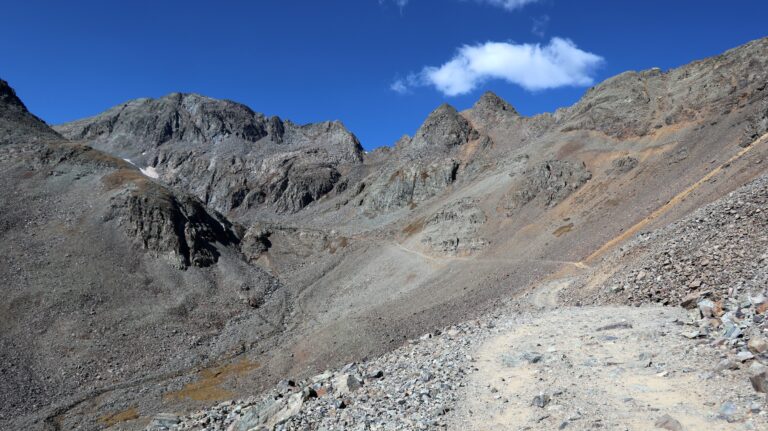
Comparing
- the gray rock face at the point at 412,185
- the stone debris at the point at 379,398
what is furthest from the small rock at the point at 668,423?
the gray rock face at the point at 412,185

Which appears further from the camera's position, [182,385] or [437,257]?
[437,257]

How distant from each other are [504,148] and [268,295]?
69990 mm

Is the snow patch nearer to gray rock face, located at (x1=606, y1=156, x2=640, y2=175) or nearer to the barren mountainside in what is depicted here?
the barren mountainside

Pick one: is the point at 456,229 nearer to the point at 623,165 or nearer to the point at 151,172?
the point at 623,165

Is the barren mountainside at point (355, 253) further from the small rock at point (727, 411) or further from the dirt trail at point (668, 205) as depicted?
the small rock at point (727, 411)

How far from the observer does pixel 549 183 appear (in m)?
77.5

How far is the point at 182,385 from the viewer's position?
47.1m

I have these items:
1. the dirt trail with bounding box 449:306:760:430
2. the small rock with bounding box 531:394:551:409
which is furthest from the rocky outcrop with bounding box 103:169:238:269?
the small rock with bounding box 531:394:551:409

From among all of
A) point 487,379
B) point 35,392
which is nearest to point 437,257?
point 35,392

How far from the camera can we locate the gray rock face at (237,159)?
145625 mm

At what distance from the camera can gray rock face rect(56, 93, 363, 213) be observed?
14562 centimetres

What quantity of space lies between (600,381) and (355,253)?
69022 mm

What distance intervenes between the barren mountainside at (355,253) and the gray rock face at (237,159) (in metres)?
31.1

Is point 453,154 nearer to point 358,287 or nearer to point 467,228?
point 467,228
